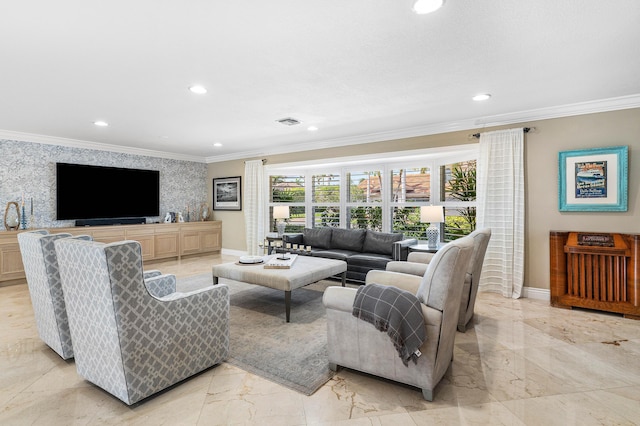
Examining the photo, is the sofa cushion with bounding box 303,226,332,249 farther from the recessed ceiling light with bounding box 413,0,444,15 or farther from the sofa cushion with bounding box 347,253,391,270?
the recessed ceiling light with bounding box 413,0,444,15

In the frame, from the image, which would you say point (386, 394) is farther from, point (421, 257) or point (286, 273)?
point (421, 257)

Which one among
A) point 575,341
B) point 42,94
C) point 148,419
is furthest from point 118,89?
point 575,341

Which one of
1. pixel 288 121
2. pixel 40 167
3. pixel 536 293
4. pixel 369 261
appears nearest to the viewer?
pixel 536 293

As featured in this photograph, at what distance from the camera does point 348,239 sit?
5402 millimetres

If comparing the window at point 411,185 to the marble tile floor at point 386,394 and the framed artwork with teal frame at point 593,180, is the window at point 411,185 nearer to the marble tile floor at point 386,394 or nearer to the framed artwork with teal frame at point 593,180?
the framed artwork with teal frame at point 593,180

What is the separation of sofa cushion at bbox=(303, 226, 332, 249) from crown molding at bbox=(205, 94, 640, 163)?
5.19 ft

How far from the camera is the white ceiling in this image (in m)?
2.00

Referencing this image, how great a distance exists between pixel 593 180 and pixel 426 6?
327 centimetres

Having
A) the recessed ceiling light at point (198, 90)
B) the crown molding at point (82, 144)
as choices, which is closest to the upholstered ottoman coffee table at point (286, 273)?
the recessed ceiling light at point (198, 90)

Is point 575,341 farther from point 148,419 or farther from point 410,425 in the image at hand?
Answer: point 148,419

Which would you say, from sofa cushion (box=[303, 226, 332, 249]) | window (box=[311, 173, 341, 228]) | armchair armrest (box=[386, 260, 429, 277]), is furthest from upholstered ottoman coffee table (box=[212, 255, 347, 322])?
window (box=[311, 173, 341, 228])

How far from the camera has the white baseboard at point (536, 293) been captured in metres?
4.10

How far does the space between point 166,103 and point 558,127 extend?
4729 mm

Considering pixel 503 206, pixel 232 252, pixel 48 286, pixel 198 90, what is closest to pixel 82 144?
pixel 232 252
